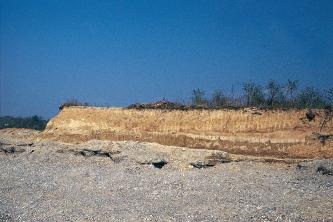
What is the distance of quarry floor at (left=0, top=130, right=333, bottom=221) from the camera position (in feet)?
55.7

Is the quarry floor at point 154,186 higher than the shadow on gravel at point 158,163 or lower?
lower

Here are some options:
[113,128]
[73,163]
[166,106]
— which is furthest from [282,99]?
[73,163]

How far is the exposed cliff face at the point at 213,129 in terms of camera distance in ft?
80.9

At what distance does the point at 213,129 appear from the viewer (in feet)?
88.3

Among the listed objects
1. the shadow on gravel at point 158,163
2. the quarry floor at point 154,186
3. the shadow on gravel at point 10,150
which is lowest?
the quarry floor at point 154,186

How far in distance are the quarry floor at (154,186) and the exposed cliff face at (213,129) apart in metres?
1.39

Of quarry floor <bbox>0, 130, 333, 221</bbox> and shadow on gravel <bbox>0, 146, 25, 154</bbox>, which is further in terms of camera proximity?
shadow on gravel <bbox>0, 146, 25, 154</bbox>

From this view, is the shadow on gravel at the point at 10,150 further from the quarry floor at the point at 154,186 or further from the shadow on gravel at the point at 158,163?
the shadow on gravel at the point at 158,163

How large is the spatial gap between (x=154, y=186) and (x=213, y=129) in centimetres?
672

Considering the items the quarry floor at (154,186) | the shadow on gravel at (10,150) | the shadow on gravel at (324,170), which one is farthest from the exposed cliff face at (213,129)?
the shadow on gravel at (324,170)

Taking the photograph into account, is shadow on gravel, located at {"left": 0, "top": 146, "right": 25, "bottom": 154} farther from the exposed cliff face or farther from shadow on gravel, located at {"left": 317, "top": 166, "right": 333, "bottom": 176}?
shadow on gravel, located at {"left": 317, "top": 166, "right": 333, "bottom": 176}

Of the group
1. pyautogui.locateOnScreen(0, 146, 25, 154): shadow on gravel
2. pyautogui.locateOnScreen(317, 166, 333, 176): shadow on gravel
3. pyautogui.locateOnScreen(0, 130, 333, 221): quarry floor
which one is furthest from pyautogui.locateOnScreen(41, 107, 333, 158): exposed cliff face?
pyautogui.locateOnScreen(317, 166, 333, 176): shadow on gravel

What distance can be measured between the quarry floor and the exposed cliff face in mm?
1388

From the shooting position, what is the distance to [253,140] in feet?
83.0
